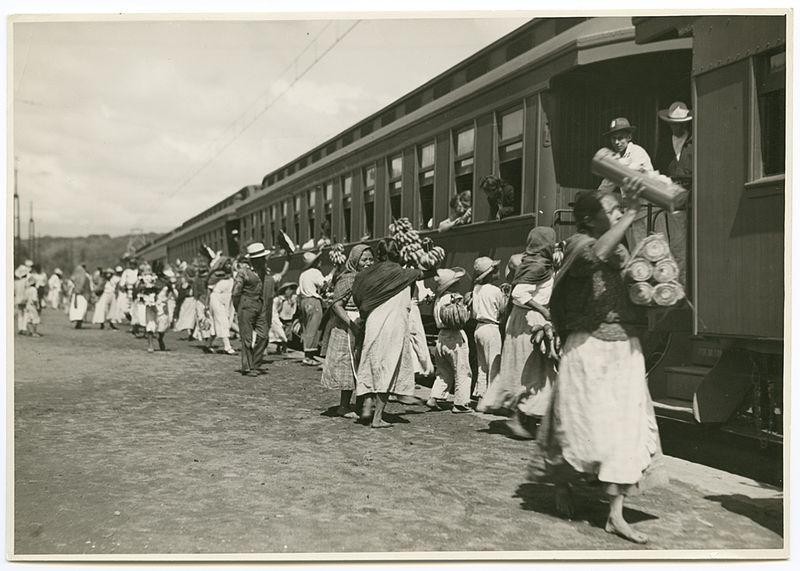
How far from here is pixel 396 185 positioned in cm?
1027

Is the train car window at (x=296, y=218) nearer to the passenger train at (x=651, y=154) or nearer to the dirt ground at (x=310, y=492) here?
the passenger train at (x=651, y=154)

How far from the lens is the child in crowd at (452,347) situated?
777 centimetres

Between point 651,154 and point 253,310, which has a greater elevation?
point 651,154

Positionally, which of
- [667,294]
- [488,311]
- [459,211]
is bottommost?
[488,311]

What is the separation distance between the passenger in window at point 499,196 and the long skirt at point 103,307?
14559 mm

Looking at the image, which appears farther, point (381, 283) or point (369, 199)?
point (369, 199)

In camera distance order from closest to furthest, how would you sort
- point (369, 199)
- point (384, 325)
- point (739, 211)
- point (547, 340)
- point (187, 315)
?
point (739, 211), point (547, 340), point (384, 325), point (369, 199), point (187, 315)

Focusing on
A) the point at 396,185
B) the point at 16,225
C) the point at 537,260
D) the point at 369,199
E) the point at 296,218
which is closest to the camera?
the point at 16,225

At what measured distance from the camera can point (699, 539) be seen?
13.7ft

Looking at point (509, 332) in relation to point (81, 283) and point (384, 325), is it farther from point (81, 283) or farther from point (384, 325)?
point (81, 283)

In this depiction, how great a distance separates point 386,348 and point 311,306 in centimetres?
555

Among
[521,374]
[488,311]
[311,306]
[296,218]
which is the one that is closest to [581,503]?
[521,374]

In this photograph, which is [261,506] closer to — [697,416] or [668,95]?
[697,416]

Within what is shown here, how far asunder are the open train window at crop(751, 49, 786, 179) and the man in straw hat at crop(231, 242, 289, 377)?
7185mm
